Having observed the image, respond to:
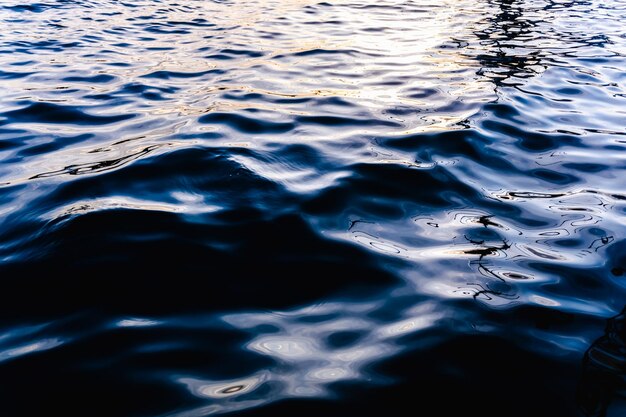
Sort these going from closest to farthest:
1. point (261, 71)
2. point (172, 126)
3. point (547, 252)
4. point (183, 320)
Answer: point (183, 320) → point (547, 252) → point (172, 126) → point (261, 71)

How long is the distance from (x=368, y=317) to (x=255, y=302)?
0.52m

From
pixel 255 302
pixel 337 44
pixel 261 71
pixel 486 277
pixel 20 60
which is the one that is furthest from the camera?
pixel 337 44

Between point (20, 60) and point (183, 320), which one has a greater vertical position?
point (20, 60)

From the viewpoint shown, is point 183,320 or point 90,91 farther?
point 90,91

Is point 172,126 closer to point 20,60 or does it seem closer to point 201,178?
point 201,178

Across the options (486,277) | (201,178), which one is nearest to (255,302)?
(486,277)

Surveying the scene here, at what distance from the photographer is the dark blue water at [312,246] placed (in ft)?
5.75

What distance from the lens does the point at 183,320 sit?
206 centimetres

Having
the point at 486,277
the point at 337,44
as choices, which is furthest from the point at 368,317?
the point at 337,44

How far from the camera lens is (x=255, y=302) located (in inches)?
86.6

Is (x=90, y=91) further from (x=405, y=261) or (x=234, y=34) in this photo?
(x=405, y=261)

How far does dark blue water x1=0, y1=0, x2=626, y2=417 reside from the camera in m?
1.75

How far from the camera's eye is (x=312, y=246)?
2635 mm

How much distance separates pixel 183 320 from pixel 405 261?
3.86 ft
